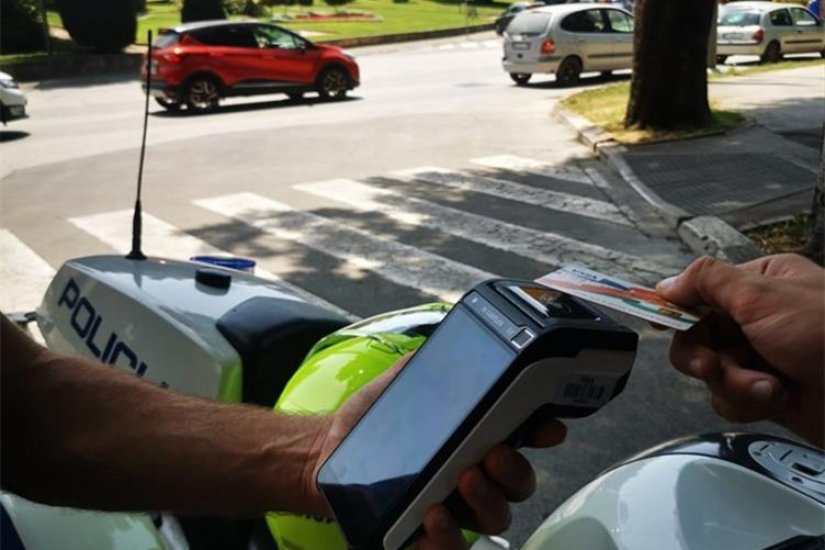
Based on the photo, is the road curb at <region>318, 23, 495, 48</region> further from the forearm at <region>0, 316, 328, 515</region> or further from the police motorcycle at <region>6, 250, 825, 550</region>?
the forearm at <region>0, 316, 328, 515</region>

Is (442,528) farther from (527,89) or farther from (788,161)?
(527,89)

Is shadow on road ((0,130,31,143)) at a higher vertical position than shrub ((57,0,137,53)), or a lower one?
lower

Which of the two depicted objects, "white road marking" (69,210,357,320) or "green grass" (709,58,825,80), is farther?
"green grass" (709,58,825,80)

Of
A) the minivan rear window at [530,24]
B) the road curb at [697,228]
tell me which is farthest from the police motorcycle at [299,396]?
the minivan rear window at [530,24]

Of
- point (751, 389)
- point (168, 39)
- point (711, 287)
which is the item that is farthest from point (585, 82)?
point (751, 389)

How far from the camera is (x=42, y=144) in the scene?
41.0 ft

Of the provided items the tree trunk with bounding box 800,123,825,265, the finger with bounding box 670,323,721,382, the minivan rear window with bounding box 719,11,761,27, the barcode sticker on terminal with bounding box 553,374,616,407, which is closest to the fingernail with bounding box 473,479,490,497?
the barcode sticker on terminal with bounding box 553,374,616,407

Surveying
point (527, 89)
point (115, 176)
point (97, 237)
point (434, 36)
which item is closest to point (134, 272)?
point (97, 237)

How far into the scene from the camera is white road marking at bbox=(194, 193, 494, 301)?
20.8 feet

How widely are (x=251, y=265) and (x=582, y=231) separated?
188 inches

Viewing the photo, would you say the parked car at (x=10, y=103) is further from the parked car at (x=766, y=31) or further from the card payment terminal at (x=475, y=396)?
the parked car at (x=766, y=31)

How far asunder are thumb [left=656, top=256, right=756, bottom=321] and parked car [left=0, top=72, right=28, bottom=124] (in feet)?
43.6

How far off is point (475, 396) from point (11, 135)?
13671 millimetres

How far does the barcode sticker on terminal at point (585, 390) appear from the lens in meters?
1.10
